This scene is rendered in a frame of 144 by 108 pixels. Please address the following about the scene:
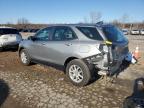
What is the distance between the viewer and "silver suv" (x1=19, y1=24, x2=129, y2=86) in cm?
633

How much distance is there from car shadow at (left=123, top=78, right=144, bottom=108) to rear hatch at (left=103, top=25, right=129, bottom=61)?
38.7 inches

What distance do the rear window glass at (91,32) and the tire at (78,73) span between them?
808 mm

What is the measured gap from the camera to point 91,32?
671 centimetres

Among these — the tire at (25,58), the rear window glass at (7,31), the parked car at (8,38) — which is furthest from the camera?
the rear window glass at (7,31)

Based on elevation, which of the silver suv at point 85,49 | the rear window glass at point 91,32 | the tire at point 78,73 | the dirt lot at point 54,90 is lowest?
the dirt lot at point 54,90

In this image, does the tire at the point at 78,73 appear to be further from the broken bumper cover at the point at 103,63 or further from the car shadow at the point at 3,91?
the car shadow at the point at 3,91

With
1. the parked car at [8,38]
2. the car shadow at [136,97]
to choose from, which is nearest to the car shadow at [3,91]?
the car shadow at [136,97]

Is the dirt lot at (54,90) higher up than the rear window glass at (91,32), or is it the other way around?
the rear window glass at (91,32)

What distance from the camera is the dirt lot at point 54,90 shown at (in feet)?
17.6

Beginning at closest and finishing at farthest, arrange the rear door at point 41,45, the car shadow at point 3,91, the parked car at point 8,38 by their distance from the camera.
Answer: the car shadow at point 3,91 → the rear door at point 41,45 → the parked car at point 8,38

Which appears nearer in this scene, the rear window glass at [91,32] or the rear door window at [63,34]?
the rear window glass at [91,32]

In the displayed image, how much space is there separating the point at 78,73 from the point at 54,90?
0.95 meters

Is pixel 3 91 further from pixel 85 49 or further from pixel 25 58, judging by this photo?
pixel 25 58

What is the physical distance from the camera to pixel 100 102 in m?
5.50
